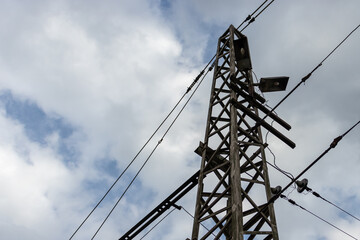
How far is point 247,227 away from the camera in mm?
6883

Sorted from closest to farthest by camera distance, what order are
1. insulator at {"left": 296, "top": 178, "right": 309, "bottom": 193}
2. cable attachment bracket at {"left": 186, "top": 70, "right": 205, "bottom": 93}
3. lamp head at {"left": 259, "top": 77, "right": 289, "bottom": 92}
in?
insulator at {"left": 296, "top": 178, "right": 309, "bottom": 193}
lamp head at {"left": 259, "top": 77, "right": 289, "bottom": 92}
cable attachment bracket at {"left": 186, "top": 70, "right": 205, "bottom": 93}

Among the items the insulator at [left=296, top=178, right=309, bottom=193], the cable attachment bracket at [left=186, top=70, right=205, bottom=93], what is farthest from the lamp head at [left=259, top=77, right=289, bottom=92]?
the cable attachment bracket at [left=186, top=70, right=205, bottom=93]

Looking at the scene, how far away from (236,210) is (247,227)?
143 centimetres

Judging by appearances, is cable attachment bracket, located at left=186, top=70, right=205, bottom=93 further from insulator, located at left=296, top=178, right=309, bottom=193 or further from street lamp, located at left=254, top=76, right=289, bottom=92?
insulator, located at left=296, top=178, right=309, bottom=193

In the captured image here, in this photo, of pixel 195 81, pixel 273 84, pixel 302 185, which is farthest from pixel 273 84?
pixel 195 81

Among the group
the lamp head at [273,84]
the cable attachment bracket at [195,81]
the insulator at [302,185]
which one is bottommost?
the insulator at [302,185]

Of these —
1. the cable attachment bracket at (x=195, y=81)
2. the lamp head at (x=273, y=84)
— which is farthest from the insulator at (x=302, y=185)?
the cable attachment bracket at (x=195, y=81)

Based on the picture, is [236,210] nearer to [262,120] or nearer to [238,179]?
[238,179]

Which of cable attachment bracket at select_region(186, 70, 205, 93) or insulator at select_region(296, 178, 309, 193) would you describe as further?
cable attachment bracket at select_region(186, 70, 205, 93)

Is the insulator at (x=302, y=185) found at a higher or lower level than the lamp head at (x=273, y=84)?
lower

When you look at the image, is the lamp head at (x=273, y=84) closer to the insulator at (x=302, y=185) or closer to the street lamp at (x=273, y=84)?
the street lamp at (x=273, y=84)

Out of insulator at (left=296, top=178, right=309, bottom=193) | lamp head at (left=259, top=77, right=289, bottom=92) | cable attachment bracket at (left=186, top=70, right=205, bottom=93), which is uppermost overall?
cable attachment bracket at (left=186, top=70, right=205, bottom=93)

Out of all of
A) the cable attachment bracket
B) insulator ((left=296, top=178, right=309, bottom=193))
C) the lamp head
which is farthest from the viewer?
the cable attachment bracket

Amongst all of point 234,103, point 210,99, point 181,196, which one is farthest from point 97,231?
point 234,103
